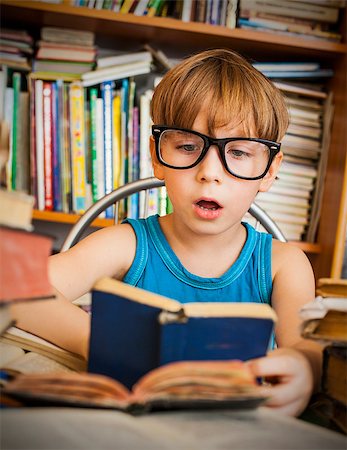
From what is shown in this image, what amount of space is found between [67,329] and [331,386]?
1.01 feet

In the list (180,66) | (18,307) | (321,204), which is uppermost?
(180,66)

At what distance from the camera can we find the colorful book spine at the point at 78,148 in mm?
1850

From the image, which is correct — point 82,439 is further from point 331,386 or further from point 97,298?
point 331,386

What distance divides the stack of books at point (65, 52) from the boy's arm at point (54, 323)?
1.29m

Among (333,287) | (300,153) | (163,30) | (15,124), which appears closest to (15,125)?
(15,124)

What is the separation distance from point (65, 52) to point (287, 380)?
1.57 m

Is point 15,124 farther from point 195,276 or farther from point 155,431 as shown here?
point 155,431

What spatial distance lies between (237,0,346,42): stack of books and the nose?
45.6 inches

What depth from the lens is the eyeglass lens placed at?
0.87 meters

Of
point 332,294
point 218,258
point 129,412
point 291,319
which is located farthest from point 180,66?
point 129,412

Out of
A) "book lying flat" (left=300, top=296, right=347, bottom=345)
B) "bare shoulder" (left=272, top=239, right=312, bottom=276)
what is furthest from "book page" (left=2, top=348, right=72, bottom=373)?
"bare shoulder" (left=272, top=239, right=312, bottom=276)

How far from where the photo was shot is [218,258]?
1.04m

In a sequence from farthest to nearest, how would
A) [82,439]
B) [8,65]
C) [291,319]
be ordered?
1. [8,65]
2. [291,319]
3. [82,439]

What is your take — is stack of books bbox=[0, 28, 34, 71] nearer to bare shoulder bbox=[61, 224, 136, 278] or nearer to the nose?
bare shoulder bbox=[61, 224, 136, 278]
